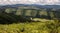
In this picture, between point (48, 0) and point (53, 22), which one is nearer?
point (53, 22)

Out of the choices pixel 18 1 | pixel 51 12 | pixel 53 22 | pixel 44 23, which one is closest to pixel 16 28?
pixel 44 23

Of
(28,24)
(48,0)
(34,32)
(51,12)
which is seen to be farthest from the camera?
(48,0)

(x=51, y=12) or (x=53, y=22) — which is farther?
(x=51, y=12)

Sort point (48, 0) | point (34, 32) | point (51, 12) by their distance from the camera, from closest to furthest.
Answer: point (34, 32) → point (51, 12) → point (48, 0)

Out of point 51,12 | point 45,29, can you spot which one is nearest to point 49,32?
point 45,29

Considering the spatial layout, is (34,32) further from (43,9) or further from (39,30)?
(43,9)

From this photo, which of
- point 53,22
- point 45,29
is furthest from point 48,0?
point 45,29

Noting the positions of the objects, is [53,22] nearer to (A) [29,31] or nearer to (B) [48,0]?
(A) [29,31]

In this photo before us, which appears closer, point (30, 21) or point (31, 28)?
point (31, 28)

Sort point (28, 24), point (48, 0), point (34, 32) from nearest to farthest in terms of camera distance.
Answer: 1. point (34, 32)
2. point (28, 24)
3. point (48, 0)
